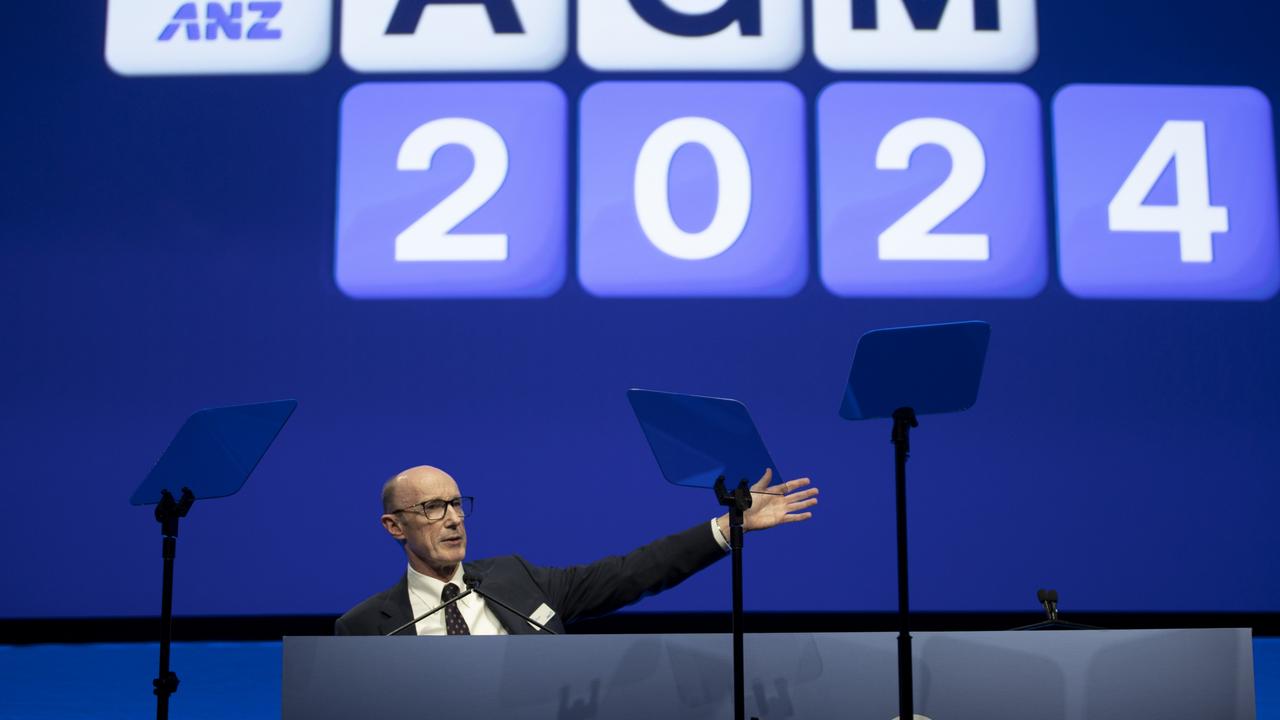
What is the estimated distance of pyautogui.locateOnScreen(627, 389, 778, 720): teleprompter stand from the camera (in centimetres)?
200

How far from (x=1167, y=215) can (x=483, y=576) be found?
2435 millimetres

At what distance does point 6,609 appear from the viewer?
145 inches

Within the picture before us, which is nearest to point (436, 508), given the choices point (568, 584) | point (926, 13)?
point (568, 584)

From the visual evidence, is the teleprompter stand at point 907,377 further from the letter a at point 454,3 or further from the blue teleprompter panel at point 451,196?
the letter a at point 454,3

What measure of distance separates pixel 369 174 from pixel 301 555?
46.7 inches

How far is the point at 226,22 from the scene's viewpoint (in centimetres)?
391

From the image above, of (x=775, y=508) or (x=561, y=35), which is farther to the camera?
(x=561, y=35)

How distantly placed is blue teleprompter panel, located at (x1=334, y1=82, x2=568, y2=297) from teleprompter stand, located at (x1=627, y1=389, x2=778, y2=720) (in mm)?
1816

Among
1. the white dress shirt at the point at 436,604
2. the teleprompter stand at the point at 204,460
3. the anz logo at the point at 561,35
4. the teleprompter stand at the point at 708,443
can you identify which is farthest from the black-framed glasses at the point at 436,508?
the anz logo at the point at 561,35

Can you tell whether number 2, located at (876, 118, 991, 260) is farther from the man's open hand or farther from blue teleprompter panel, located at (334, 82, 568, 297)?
the man's open hand

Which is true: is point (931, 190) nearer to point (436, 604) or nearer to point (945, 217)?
point (945, 217)

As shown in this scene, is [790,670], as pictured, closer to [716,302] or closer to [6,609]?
[716,302]

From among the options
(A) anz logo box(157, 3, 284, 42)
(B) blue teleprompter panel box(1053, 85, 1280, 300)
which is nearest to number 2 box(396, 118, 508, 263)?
(A) anz logo box(157, 3, 284, 42)

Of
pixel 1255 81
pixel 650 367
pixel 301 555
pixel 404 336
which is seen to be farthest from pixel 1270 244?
pixel 301 555
